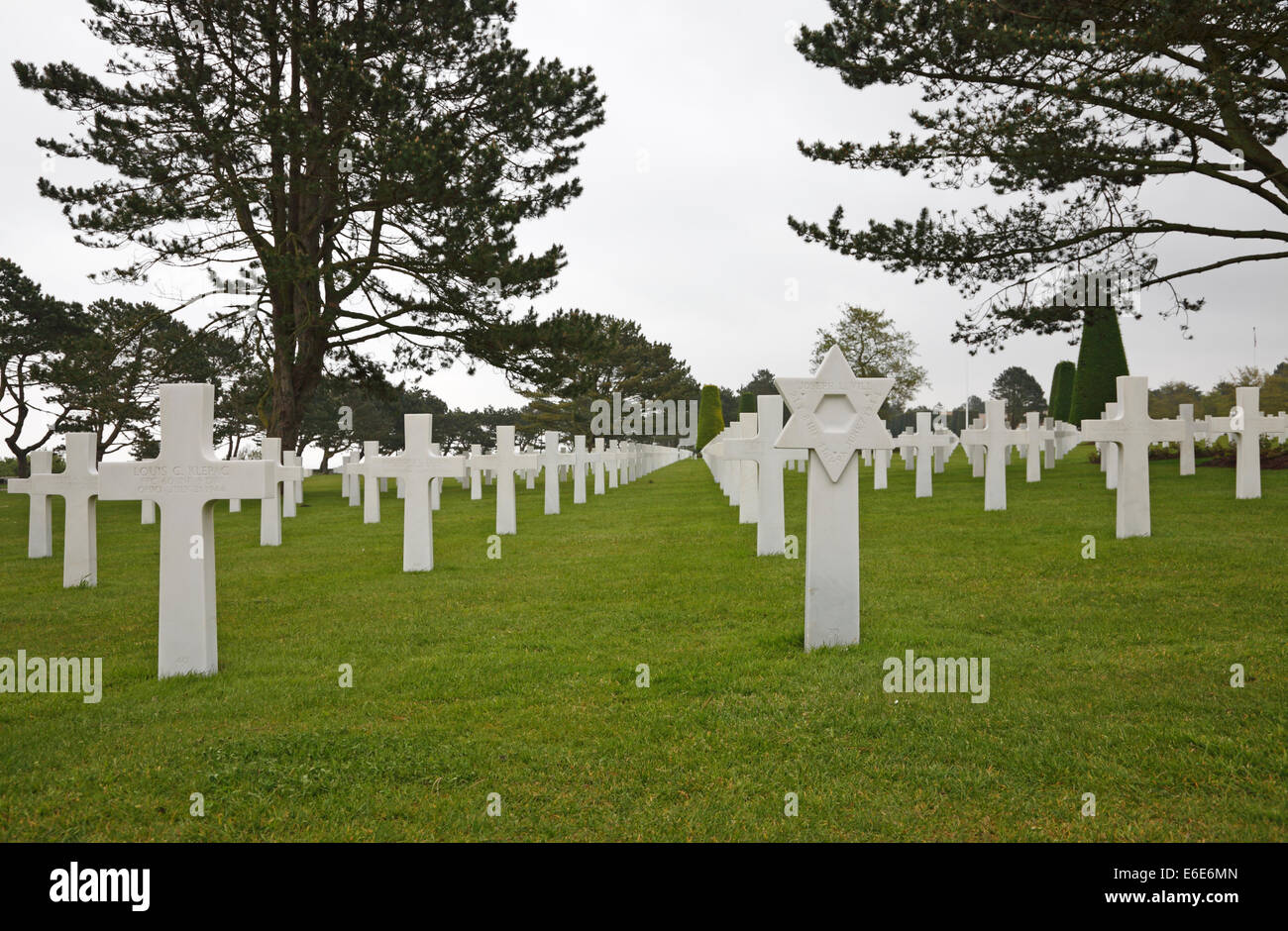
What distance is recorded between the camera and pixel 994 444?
568 inches

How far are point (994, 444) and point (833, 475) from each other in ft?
32.5

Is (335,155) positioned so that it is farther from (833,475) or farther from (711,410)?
(711,410)

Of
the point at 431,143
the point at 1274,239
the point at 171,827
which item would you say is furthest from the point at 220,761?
the point at 1274,239

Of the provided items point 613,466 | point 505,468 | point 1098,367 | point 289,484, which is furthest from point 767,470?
point 1098,367

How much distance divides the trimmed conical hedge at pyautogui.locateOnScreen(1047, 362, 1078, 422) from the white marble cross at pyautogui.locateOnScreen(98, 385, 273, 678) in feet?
110

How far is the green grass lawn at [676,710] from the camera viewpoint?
Answer: 326cm

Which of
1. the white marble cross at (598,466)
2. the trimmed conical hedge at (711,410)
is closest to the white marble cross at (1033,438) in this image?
the white marble cross at (598,466)

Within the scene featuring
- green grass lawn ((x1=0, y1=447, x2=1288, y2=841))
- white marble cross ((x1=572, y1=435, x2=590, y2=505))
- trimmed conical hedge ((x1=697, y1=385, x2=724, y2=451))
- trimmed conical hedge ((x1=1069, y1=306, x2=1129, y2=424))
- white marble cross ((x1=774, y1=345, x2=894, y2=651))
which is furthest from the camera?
→ trimmed conical hedge ((x1=697, y1=385, x2=724, y2=451))

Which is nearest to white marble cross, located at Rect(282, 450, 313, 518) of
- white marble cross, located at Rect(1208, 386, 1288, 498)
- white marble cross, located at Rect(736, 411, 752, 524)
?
white marble cross, located at Rect(736, 411, 752, 524)

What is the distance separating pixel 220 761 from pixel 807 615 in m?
3.71

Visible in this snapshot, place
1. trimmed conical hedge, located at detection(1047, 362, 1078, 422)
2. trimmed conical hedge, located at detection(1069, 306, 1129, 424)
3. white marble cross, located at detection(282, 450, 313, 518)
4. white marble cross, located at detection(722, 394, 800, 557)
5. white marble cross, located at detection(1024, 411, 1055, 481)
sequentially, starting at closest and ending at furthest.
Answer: white marble cross, located at detection(722, 394, 800, 557) → white marble cross, located at detection(282, 450, 313, 518) → white marble cross, located at detection(1024, 411, 1055, 481) → trimmed conical hedge, located at detection(1069, 306, 1129, 424) → trimmed conical hedge, located at detection(1047, 362, 1078, 422)

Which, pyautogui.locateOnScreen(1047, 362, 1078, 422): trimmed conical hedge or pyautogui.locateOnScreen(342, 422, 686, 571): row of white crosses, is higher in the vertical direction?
pyautogui.locateOnScreen(1047, 362, 1078, 422): trimmed conical hedge

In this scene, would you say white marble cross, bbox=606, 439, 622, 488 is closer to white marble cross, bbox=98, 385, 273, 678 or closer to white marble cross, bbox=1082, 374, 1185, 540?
white marble cross, bbox=1082, 374, 1185, 540

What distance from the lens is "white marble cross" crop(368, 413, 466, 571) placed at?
9938mm
